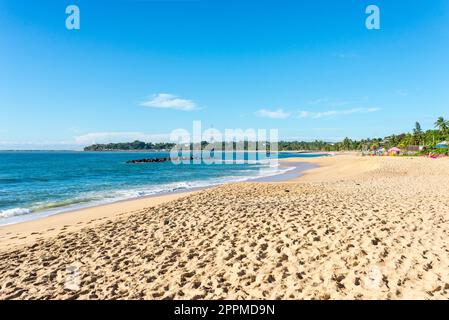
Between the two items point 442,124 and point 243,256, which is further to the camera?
point 442,124

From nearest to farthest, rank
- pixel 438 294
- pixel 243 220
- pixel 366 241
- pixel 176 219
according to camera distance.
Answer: pixel 438 294
pixel 366 241
pixel 243 220
pixel 176 219

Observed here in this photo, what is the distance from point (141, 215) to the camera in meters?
10.7

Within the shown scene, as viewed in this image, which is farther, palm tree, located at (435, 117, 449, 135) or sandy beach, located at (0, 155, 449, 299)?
palm tree, located at (435, 117, 449, 135)

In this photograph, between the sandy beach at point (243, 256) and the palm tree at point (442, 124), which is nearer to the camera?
the sandy beach at point (243, 256)

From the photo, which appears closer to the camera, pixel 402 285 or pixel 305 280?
pixel 402 285

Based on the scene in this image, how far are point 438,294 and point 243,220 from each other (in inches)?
→ 216

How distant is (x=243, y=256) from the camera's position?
5930 millimetres

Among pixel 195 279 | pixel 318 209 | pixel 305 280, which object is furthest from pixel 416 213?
pixel 195 279

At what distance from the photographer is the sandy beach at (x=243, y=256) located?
457 cm

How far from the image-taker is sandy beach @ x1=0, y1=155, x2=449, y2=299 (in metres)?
4.57

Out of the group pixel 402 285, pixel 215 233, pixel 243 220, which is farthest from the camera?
pixel 243 220
